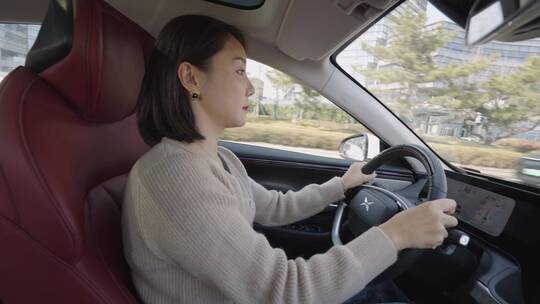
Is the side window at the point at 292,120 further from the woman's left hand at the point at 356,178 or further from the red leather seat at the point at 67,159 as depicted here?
the red leather seat at the point at 67,159

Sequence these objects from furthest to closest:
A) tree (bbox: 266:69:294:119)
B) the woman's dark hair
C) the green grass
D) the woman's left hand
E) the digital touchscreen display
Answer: tree (bbox: 266:69:294:119) < the green grass < the woman's left hand < the digital touchscreen display < the woman's dark hair

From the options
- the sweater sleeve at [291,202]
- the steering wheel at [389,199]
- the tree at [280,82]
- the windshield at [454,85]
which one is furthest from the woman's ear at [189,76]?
the tree at [280,82]

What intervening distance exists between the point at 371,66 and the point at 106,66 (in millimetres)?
1292

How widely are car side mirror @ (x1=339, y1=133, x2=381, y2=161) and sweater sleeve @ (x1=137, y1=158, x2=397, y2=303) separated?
117 centimetres

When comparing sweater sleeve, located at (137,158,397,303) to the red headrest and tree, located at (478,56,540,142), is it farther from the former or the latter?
tree, located at (478,56,540,142)

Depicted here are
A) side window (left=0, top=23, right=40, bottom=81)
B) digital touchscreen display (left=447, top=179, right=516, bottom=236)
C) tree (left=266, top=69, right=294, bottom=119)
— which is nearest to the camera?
digital touchscreen display (left=447, top=179, right=516, bottom=236)

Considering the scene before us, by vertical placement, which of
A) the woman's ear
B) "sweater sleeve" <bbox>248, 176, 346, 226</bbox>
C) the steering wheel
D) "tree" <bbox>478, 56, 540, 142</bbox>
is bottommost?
"sweater sleeve" <bbox>248, 176, 346, 226</bbox>

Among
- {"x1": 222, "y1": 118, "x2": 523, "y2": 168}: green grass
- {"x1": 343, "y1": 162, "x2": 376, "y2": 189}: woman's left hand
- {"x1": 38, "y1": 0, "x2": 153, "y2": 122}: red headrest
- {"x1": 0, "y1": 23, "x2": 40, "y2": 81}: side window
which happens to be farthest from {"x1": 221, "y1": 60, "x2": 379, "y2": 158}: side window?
{"x1": 0, "y1": 23, "x2": 40, "y2": 81}: side window

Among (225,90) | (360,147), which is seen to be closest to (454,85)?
(360,147)

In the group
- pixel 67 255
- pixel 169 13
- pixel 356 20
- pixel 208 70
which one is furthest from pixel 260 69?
pixel 67 255

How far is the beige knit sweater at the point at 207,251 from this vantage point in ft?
2.77

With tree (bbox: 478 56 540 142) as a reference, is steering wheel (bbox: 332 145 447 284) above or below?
below

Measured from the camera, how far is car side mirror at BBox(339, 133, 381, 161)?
2.06 m

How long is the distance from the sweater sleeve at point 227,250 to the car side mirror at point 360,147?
3.83 feet
